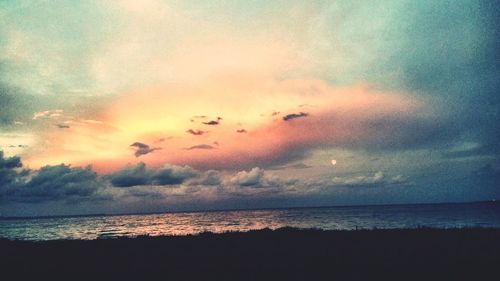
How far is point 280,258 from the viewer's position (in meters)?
20.2

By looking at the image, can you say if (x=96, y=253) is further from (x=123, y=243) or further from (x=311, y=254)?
(x=311, y=254)

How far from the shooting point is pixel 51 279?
1667cm

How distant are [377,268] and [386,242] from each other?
9.26 m

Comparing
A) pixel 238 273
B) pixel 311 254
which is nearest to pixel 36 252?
pixel 238 273

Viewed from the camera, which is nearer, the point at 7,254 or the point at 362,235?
the point at 7,254

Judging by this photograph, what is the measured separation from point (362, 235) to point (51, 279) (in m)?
24.5

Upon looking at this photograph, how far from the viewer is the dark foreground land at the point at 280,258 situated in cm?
1584

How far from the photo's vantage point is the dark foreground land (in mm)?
15836

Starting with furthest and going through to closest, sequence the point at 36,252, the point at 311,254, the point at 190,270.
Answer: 1. the point at 36,252
2. the point at 311,254
3. the point at 190,270

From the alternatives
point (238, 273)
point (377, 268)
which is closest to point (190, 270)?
point (238, 273)

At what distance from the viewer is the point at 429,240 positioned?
81.8 feet

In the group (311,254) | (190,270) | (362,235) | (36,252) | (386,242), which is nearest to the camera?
(190,270)

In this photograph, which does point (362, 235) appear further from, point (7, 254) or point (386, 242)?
point (7, 254)

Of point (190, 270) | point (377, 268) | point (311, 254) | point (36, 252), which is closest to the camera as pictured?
point (377, 268)
